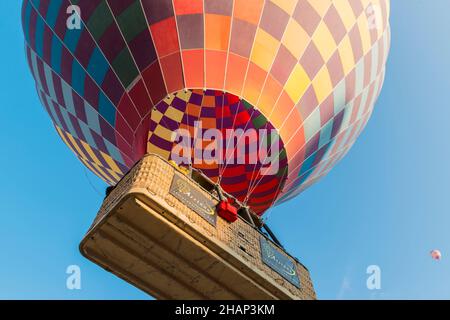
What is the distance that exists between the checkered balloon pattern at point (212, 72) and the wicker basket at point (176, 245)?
1.84m

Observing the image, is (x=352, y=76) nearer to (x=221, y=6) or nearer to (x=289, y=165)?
(x=289, y=165)

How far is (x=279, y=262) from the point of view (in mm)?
5367

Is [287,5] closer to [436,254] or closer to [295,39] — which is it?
[295,39]

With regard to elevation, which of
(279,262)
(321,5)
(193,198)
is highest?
(321,5)

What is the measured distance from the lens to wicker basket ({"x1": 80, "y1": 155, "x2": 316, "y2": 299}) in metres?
4.56

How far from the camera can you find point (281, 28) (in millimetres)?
6754

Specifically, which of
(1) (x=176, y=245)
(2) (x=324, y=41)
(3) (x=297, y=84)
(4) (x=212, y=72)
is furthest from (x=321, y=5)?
(1) (x=176, y=245)

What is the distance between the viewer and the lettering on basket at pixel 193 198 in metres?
4.86

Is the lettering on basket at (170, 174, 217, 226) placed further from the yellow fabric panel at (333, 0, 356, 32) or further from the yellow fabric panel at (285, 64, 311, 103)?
the yellow fabric panel at (333, 0, 356, 32)

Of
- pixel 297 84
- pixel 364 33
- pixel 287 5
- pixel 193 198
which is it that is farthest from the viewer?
pixel 364 33

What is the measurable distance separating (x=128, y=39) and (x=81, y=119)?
194cm

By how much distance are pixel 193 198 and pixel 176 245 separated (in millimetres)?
559

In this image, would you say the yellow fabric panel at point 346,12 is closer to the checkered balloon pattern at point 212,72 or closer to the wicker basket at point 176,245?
the checkered balloon pattern at point 212,72

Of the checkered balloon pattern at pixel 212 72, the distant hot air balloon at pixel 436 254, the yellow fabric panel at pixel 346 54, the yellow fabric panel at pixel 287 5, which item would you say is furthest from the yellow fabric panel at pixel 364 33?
the distant hot air balloon at pixel 436 254
